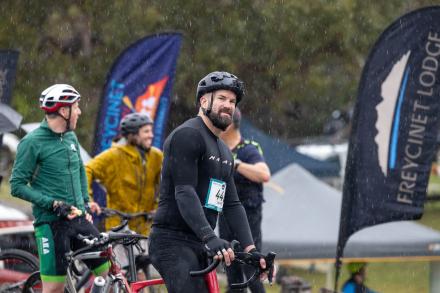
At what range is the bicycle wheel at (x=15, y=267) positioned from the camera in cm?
955

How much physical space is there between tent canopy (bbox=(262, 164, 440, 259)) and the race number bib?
7302mm

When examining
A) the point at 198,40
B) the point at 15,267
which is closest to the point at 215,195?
the point at 15,267

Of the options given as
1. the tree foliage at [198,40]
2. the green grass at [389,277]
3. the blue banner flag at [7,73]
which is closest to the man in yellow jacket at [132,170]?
the blue banner flag at [7,73]

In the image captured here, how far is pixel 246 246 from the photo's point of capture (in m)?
6.78

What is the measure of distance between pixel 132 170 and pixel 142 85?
3.20 meters

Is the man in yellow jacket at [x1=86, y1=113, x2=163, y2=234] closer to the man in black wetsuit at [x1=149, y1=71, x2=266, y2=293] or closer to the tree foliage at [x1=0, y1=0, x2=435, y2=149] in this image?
the man in black wetsuit at [x1=149, y1=71, x2=266, y2=293]

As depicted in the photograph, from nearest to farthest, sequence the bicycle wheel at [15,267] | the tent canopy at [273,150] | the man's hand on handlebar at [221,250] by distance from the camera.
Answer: the man's hand on handlebar at [221,250]
the bicycle wheel at [15,267]
the tent canopy at [273,150]

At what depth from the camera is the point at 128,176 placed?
1055 cm

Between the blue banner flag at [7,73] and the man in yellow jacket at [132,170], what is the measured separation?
2122mm

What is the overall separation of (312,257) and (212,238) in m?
7.97

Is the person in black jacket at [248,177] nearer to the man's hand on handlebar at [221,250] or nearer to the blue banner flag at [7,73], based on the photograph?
the man's hand on handlebar at [221,250]

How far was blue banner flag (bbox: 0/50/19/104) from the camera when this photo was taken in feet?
40.4

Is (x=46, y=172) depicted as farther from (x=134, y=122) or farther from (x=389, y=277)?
(x=389, y=277)

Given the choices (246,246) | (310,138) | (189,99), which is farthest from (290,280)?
(310,138)
